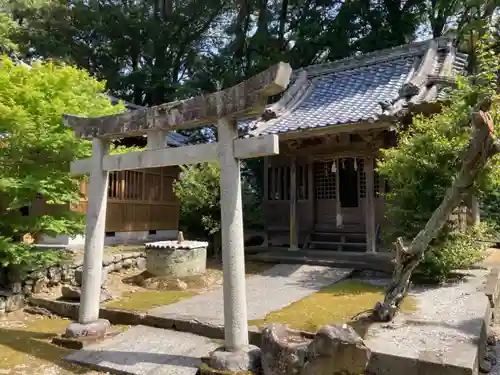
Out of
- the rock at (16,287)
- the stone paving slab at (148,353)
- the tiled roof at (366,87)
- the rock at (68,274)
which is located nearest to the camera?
the stone paving slab at (148,353)

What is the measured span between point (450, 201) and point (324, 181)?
7.51 metres

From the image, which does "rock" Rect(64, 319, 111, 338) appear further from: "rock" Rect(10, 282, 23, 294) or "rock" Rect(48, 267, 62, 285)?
"rock" Rect(48, 267, 62, 285)

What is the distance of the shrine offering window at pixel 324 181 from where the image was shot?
12.6 m

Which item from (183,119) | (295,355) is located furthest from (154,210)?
(295,355)

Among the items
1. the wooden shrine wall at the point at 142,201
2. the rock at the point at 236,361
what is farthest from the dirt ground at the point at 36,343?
the wooden shrine wall at the point at 142,201

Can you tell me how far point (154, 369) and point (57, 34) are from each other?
23019mm

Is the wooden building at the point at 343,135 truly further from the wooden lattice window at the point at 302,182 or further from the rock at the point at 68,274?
the rock at the point at 68,274

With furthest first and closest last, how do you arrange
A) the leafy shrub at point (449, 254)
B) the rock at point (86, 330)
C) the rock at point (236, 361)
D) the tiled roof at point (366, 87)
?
the tiled roof at point (366, 87) < the leafy shrub at point (449, 254) < the rock at point (86, 330) < the rock at point (236, 361)

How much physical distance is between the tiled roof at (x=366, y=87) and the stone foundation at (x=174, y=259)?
424 cm

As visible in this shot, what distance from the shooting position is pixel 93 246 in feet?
20.0

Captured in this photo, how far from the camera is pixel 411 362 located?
4168mm

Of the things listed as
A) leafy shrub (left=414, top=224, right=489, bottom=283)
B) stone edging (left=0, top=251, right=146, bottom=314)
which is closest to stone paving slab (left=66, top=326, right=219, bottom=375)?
stone edging (left=0, top=251, right=146, bottom=314)

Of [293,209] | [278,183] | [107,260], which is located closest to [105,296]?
[107,260]

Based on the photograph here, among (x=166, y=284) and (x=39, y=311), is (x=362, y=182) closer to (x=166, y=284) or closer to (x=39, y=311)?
(x=166, y=284)
